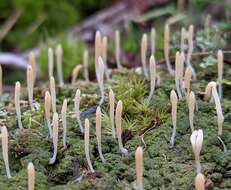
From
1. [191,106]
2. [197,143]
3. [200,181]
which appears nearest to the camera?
[200,181]

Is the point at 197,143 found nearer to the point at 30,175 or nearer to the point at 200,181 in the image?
the point at 200,181

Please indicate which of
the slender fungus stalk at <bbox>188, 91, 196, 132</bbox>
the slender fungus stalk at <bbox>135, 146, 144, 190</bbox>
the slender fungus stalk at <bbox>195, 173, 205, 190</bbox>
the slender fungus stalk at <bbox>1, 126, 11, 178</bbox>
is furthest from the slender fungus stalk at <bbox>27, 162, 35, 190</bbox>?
the slender fungus stalk at <bbox>188, 91, 196, 132</bbox>

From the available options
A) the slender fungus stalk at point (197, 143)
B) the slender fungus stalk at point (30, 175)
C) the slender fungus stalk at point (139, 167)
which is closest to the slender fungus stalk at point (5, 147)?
the slender fungus stalk at point (30, 175)

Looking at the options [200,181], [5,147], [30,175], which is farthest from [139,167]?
[5,147]

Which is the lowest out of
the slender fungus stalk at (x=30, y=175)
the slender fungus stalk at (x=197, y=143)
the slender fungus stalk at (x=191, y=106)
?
the slender fungus stalk at (x=30, y=175)

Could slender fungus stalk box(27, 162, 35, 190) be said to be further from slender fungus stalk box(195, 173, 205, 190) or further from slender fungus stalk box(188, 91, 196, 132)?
slender fungus stalk box(188, 91, 196, 132)

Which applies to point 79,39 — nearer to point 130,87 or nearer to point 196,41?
point 196,41

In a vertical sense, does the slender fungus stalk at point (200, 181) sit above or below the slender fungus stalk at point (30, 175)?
below

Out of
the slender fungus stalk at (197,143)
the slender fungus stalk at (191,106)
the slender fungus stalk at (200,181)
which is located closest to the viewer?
the slender fungus stalk at (200,181)

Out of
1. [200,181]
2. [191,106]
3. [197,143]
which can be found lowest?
[200,181]

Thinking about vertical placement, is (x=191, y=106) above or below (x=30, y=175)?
above

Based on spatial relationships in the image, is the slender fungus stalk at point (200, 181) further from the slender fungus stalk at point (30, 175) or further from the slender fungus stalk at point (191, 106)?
the slender fungus stalk at point (30, 175)
